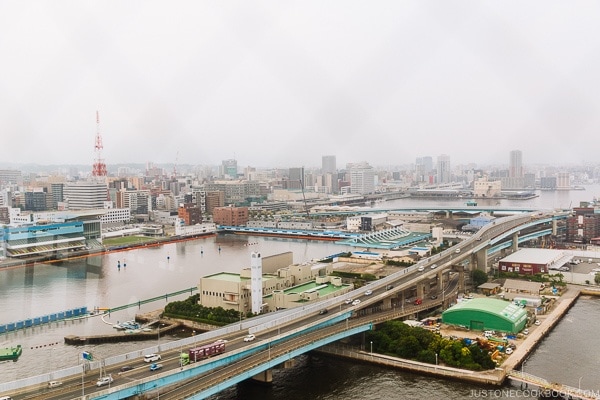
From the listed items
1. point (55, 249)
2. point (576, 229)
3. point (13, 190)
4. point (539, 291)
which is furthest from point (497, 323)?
point (13, 190)

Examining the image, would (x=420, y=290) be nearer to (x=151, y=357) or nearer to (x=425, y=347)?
(x=425, y=347)

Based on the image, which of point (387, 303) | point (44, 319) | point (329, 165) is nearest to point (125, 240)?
point (44, 319)

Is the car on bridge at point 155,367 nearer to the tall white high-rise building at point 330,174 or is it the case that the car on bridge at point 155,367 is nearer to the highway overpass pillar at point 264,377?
the highway overpass pillar at point 264,377

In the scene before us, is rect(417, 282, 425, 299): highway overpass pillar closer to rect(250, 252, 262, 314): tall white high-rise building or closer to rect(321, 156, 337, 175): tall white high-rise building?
rect(250, 252, 262, 314): tall white high-rise building

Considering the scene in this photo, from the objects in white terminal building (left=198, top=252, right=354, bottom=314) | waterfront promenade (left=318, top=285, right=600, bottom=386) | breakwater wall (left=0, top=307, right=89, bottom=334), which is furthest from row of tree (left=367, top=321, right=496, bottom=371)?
breakwater wall (left=0, top=307, right=89, bottom=334)

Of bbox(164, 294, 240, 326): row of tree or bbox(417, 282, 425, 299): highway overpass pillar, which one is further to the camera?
bbox(417, 282, 425, 299): highway overpass pillar

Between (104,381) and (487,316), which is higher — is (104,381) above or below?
above
